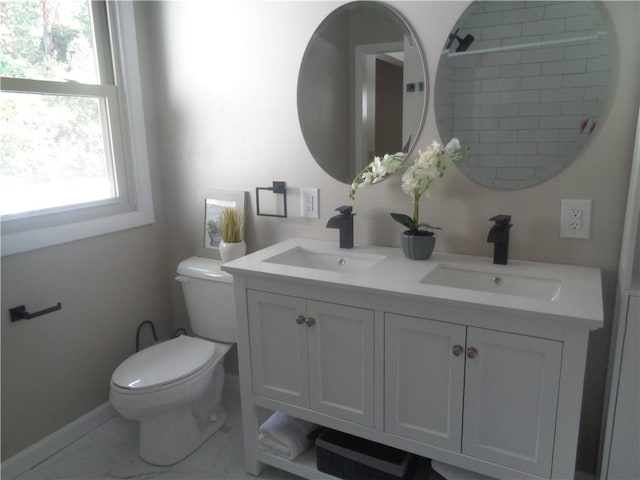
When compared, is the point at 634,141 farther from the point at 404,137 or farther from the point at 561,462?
the point at 561,462

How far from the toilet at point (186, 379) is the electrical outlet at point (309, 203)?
0.46 metres

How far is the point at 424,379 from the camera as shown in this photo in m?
1.44

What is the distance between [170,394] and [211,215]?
88 centimetres

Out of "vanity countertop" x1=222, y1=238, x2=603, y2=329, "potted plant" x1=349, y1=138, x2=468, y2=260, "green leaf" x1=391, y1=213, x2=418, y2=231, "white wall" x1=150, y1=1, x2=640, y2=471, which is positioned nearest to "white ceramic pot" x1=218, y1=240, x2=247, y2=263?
"white wall" x1=150, y1=1, x2=640, y2=471

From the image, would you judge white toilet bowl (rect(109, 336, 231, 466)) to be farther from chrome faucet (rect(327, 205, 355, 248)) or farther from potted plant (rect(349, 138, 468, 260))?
potted plant (rect(349, 138, 468, 260))

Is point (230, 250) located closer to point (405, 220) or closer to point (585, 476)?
point (405, 220)

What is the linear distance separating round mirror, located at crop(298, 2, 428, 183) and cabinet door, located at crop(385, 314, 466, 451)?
75 centimetres

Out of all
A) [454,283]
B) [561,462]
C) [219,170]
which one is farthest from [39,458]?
[561,462]

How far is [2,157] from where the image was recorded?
1827 mm

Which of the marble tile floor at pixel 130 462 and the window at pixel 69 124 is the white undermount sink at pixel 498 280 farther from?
the window at pixel 69 124

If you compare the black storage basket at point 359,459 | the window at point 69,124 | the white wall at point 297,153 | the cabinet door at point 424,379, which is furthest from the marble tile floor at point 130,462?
the window at point 69,124

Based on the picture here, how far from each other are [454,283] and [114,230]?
1.56m

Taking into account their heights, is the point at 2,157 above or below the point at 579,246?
above

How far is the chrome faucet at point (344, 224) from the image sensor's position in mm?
1845
